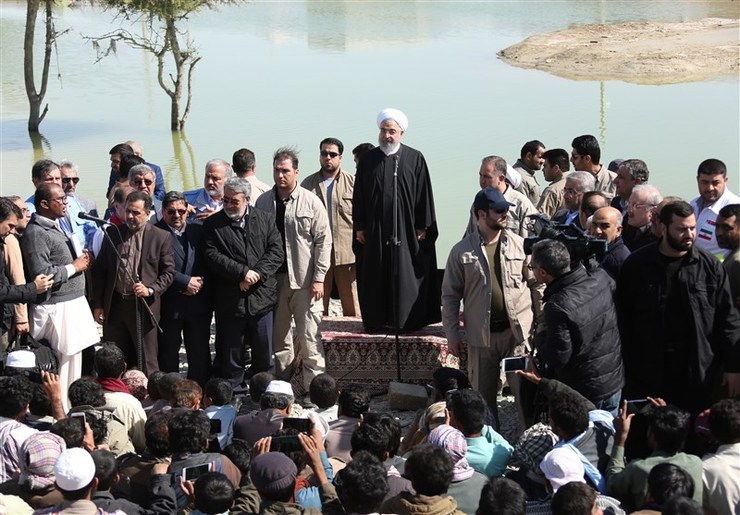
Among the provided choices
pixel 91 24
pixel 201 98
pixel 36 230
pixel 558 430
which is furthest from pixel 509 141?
pixel 91 24

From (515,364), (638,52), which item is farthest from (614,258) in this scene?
(638,52)

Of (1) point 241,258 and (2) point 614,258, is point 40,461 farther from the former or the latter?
(2) point 614,258

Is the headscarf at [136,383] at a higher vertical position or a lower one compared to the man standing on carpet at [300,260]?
lower

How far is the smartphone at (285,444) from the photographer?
16.8ft

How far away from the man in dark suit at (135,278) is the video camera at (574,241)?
8.50ft

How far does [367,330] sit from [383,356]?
0.28m

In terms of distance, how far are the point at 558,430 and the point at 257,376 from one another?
6.23 feet

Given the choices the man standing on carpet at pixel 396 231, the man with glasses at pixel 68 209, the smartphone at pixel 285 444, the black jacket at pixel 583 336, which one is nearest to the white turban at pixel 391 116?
the man standing on carpet at pixel 396 231

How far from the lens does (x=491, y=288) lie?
678 cm

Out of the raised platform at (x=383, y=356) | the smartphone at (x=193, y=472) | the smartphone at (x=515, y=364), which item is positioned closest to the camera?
the smartphone at (x=193, y=472)

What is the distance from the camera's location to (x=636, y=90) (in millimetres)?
24641

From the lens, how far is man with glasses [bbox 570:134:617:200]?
868 cm

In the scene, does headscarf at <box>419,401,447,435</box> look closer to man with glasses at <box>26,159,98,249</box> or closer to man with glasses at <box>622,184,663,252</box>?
man with glasses at <box>622,184,663,252</box>

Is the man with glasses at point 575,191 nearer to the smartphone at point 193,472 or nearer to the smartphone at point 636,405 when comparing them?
the smartphone at point 636,405
